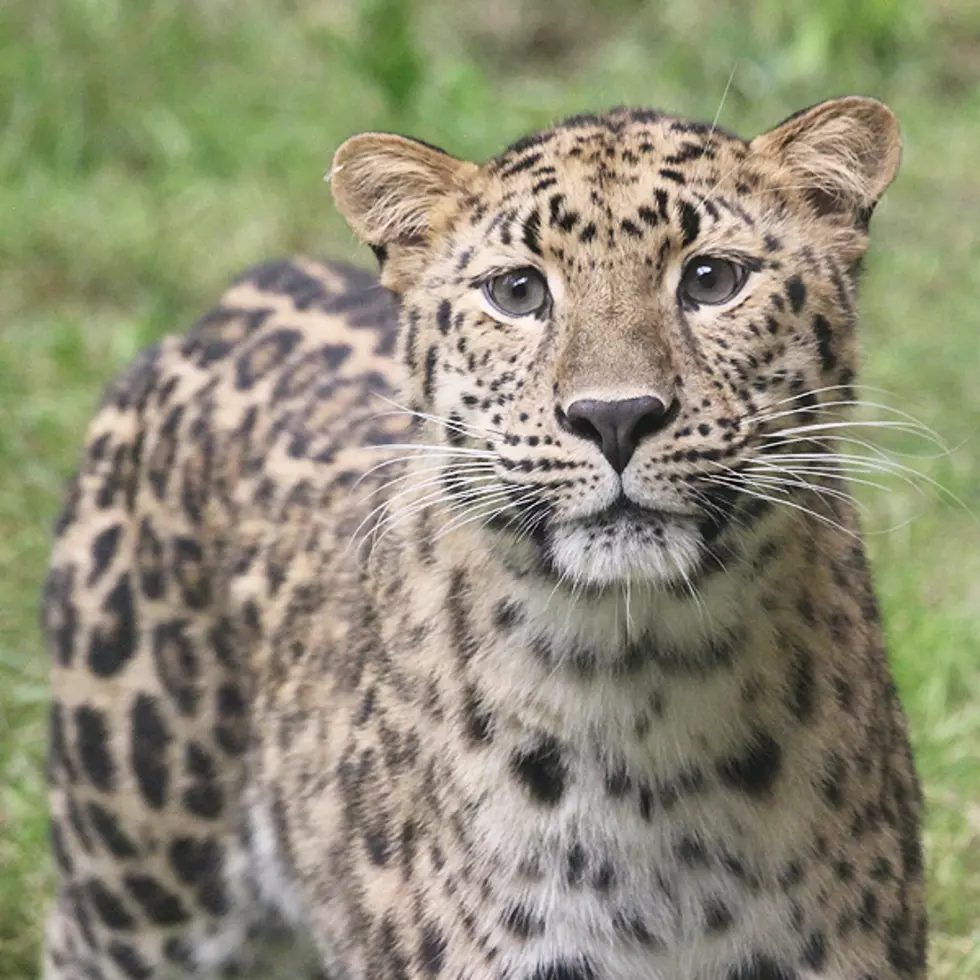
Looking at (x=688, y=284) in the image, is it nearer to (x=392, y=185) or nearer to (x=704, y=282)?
(x=704, y=282)

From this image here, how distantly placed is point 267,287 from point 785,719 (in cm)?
212

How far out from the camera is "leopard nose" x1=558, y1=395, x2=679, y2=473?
10.5 feet

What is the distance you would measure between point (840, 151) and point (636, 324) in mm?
690

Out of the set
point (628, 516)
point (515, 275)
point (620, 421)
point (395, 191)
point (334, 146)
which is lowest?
point (628, 516)

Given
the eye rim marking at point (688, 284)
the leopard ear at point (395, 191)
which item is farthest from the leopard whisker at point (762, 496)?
the leopard ear at point (395, 191)

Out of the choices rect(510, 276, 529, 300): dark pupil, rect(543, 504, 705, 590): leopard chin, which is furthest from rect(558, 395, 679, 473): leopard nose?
rect(510, 276, 529, 300): dark pupil

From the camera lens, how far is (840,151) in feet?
12.4

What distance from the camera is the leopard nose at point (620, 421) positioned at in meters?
3.21

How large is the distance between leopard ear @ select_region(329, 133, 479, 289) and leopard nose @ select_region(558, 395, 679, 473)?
781 mm

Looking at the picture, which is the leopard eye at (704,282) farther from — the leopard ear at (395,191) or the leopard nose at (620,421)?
the leopard ear at (395,191)

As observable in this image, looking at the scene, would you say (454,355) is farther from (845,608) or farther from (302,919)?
(302,919)

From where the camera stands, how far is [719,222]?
3.51 metres

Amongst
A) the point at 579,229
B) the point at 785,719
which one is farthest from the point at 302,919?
the point at 579,229

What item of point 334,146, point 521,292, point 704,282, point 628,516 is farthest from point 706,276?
point 334,146
